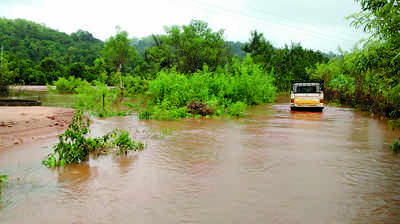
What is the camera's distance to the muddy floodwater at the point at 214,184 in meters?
4.42

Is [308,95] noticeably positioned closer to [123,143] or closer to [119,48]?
[123,143]

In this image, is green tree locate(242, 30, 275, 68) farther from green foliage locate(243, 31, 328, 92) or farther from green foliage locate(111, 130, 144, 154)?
green foliage locate(111, 130, 144, 154)

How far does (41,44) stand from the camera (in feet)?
237

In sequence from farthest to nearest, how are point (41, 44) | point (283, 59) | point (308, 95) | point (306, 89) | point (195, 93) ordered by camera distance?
point (41, 44) → point (283, 59) → point (306, 89) → point (308, 95) → point (195, 93)

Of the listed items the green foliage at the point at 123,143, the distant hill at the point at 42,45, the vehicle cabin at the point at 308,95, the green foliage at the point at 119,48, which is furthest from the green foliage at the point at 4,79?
the distant hill at the point at 42,45

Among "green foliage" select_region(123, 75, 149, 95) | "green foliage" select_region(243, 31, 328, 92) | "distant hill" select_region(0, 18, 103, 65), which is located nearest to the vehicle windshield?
"green foliage" select_region(123, 75, 149, 95)

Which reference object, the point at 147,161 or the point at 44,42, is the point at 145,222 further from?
the point at 44,42

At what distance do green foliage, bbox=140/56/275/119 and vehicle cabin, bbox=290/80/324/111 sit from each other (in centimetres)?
322

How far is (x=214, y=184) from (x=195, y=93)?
41.8 feet

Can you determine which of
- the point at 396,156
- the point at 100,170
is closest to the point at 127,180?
the point at 100,170

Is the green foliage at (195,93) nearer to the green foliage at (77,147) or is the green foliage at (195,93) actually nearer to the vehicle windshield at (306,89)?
the vehicle windshield at (306,89)

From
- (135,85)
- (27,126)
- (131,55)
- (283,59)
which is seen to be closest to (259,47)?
(283,59)

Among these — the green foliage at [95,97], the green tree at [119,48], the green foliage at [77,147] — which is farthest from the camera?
the green tree at [119,48]

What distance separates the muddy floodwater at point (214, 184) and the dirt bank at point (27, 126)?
746mm
